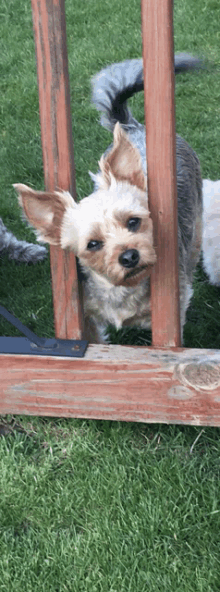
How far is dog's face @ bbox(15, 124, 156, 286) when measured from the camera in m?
2.45

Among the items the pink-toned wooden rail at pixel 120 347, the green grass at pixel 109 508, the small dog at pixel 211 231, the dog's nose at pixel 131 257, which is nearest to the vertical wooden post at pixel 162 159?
the pink-toned wooden rail at pixel 120 347

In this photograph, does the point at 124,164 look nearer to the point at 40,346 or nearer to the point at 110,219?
the point at 110,219

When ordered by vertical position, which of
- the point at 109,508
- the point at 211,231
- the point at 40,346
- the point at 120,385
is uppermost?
the point at 40,346

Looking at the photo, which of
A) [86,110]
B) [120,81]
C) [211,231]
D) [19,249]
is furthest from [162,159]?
[86,110]

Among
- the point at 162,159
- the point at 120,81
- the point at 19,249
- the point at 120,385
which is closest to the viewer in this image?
the point at 162,159

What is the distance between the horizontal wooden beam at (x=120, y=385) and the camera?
8.30 feet

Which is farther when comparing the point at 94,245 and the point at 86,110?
the point at 86,110

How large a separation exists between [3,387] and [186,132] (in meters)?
3.32

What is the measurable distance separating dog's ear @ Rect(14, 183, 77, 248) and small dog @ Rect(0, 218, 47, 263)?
1.72m

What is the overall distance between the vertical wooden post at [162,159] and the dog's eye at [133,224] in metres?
0.06

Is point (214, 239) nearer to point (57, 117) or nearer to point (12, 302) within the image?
point (12, 302)

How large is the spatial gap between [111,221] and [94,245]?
0.11m

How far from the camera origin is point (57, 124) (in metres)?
2.35

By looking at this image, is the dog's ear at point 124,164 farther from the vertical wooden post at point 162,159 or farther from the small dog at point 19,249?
the small dog at point 19,249
